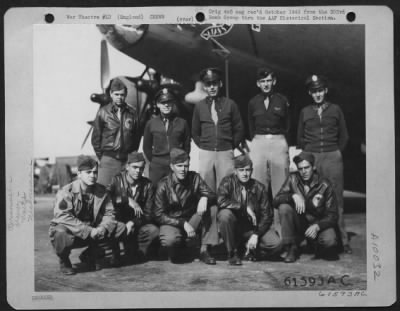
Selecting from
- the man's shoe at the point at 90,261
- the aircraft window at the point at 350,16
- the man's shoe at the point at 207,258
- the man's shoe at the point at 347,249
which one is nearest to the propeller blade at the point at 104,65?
the man's shoe at the point at 90,261

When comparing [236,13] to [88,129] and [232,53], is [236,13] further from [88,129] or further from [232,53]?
[88,129]

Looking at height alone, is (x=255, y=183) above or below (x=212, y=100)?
below

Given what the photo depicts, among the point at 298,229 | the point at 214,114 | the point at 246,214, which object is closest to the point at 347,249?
the point at 298,229

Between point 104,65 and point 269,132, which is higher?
point 104,65

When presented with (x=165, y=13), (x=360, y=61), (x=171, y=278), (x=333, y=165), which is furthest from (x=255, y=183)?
(x=165, y=13)

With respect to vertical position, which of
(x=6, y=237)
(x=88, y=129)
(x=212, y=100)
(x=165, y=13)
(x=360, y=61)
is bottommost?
(x=6, y=237)

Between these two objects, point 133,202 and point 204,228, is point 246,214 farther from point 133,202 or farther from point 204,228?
point 133,202
